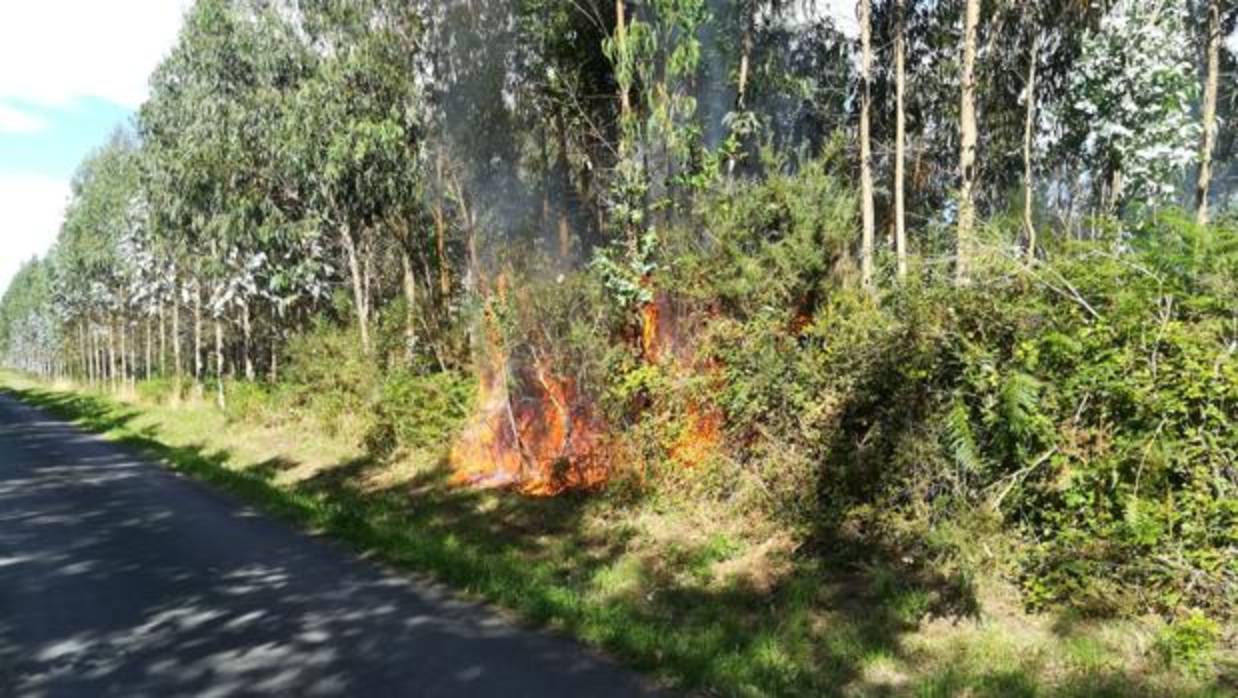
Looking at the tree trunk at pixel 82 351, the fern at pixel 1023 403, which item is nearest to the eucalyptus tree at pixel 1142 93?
the fern at pixel 1023 403

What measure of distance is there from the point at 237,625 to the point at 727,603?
12.0ft

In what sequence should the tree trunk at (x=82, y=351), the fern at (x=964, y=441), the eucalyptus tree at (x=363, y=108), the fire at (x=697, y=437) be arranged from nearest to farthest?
the fern at (x=964, y=441), the fire at (x=697, y=437), the eucalyptus tree at (x=363, y=108), the tree trunk at (x=82, y=351)

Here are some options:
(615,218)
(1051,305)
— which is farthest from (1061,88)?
(1051,305)

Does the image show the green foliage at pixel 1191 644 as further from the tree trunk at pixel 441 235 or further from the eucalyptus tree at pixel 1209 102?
the eucalyptus tree at pixel 1209 102

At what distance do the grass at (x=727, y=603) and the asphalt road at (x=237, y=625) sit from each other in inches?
18.1

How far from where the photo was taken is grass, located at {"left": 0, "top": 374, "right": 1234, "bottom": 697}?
5.18 meters

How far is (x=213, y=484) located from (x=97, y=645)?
828 cm

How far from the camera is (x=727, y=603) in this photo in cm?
702

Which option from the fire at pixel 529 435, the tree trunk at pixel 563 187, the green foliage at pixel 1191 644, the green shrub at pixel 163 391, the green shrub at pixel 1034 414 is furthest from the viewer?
the green shrub at pixel 163 391

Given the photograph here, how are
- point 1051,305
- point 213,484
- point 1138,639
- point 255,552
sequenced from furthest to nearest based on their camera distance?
point 213,484 → point 255,552 → point 1051,305 → point 1138,639

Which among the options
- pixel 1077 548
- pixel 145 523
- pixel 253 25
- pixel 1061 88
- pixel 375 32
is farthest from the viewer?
pixel 1061 88

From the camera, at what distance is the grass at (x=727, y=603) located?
5.18 metres

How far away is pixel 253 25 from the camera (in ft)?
70.2

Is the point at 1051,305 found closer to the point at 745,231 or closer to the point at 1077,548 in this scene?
the point at 1077,548
